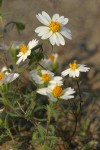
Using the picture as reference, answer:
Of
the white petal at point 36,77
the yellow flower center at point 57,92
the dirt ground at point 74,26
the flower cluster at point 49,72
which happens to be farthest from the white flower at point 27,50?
the dirt ground at point 74,26

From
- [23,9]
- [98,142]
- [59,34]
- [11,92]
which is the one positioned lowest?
[98,142]

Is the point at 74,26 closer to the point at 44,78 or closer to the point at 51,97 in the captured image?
the point at 44,78

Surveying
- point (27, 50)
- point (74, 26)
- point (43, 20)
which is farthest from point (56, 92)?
point (74, 26)

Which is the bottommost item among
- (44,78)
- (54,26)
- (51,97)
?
(51,97)

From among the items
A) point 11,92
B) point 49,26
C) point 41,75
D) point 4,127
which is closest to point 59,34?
point 49,26

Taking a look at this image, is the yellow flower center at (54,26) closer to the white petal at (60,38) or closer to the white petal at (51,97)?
the white petal at (60,38)

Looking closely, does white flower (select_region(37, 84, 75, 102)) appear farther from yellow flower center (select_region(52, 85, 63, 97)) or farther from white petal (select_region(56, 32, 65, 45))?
white petal (select_region(56, 32, 65, 45))

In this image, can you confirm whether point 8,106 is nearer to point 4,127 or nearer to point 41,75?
point 4,127
